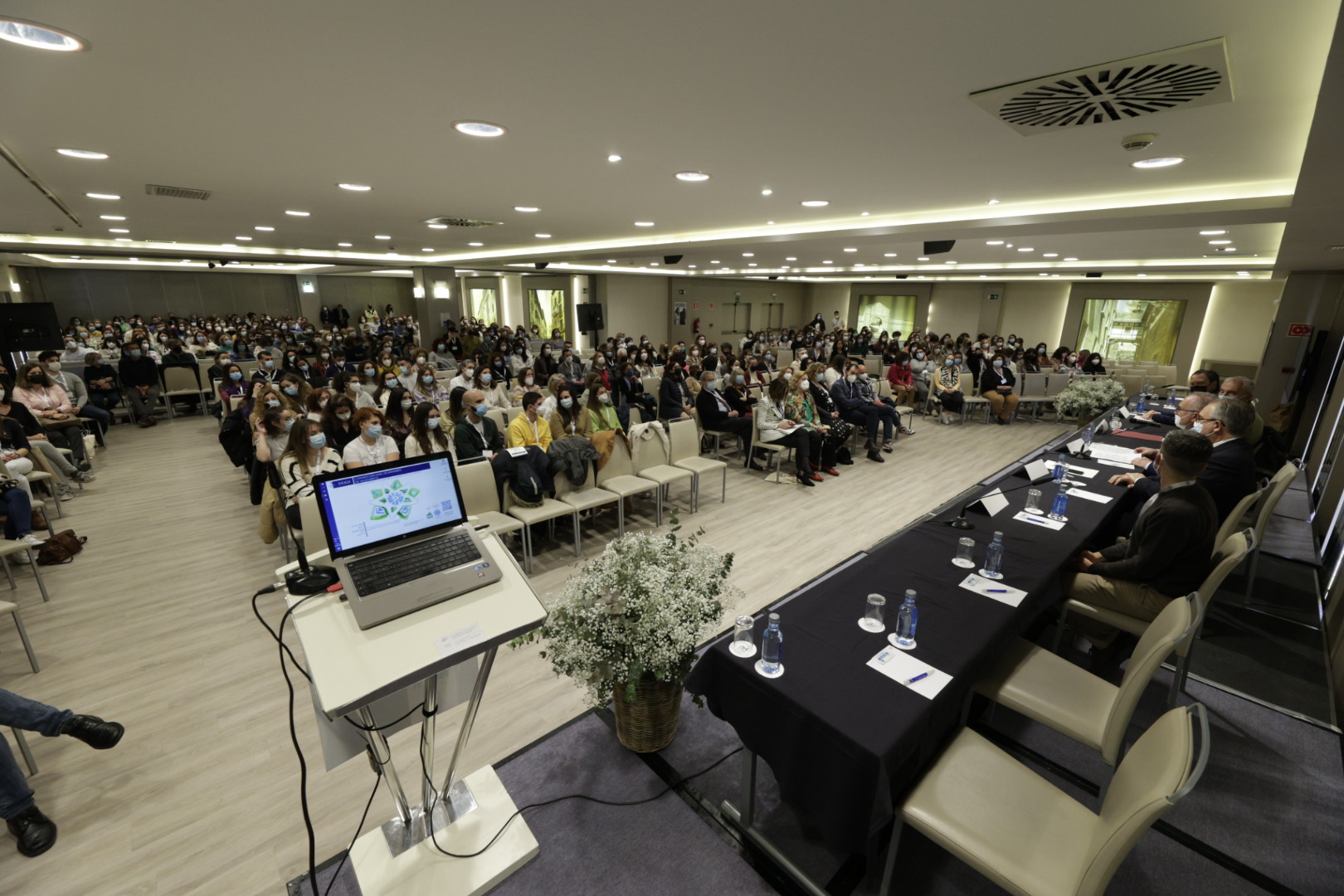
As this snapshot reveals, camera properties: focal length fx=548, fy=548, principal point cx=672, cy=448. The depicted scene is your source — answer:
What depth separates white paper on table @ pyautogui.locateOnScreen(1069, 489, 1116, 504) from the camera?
13.0 ft

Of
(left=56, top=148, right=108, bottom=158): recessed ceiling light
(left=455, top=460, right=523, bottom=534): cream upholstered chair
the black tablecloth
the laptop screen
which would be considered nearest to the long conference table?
the black tablecloth

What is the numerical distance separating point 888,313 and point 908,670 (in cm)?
2411

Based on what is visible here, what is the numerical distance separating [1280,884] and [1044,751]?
0.83 m

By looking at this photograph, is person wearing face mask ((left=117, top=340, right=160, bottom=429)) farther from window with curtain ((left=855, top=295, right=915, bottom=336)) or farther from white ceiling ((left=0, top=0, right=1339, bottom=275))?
window with curtain ((left=855, top=295, right=915, bottom=336))

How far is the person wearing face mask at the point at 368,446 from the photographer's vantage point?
15.2 ft

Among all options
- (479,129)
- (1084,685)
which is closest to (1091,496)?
(1084,685)

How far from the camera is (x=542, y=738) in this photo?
292 cm

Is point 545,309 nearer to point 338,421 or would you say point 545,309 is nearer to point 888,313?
point 888,313

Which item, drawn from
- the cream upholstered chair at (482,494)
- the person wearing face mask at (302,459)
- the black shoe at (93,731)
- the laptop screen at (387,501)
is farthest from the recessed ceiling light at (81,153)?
the laptop screen at (387,501)

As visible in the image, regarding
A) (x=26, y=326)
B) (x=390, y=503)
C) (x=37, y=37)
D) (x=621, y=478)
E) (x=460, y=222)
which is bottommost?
(x=621, y=478)

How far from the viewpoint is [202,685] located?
328 centimetres

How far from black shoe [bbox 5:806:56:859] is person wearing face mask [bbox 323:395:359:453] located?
3527mm

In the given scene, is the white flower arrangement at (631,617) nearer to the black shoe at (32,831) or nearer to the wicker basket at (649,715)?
the wicker basket at (649,715)

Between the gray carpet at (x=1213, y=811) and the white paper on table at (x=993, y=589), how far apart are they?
0.87m
